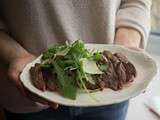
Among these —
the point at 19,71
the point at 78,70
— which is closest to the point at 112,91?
the point at 78,70

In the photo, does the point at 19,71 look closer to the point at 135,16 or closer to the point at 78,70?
the point at 78,70

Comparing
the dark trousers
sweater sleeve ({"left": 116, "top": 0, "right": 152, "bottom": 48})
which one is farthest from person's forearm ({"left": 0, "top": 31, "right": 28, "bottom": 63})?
sweater sleeve ({"left": 116, "top": 0, "right": 152, "bottom": 48})

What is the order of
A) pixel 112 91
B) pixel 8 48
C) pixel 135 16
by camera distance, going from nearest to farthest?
1. pixel 112 91
2. pixel 8 48
3. pixel 135 16

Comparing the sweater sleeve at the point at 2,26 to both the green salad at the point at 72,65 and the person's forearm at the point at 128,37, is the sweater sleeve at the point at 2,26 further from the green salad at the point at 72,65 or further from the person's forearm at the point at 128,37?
the person's forearm at the point at 128,37

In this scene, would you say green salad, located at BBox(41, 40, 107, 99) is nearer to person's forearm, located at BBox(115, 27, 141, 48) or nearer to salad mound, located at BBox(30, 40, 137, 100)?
salad mound, located at BBox(30, 40, 137, 100)

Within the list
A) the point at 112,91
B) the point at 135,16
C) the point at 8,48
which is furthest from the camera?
the point at 135,16

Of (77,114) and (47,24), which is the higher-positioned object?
(47,24)
